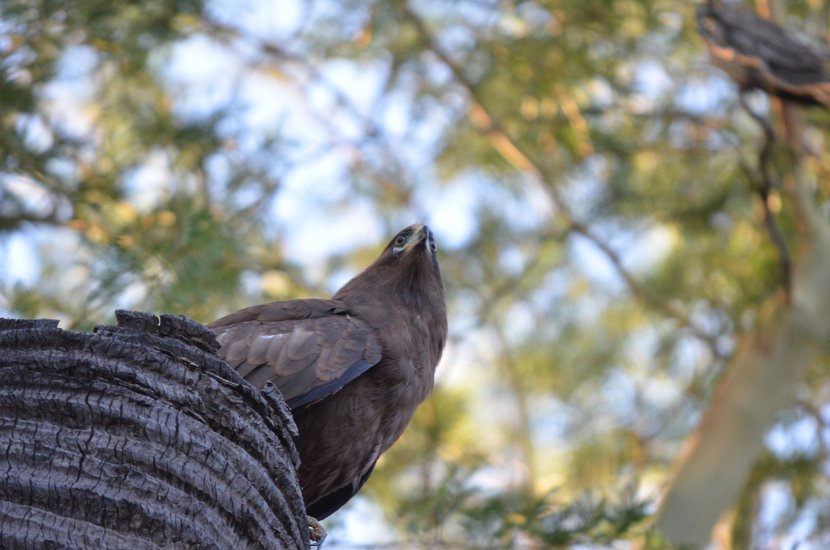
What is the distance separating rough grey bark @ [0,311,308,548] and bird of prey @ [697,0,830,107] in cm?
543

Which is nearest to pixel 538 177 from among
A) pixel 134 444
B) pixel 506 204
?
pixel 506 204

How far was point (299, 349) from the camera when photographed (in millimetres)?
4578

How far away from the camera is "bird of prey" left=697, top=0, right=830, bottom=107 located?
745 centimetres

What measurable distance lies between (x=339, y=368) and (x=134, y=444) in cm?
185

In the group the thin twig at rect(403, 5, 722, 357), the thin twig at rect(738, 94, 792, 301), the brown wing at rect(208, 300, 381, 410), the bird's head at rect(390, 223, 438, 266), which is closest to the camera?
the brown wing at rect(208, 300, 381, 410)

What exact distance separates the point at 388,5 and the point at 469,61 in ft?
2.93

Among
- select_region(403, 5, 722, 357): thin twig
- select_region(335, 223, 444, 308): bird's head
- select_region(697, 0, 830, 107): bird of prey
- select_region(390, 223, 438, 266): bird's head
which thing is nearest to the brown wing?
select_region(335, 223, 444, 308): bird's head

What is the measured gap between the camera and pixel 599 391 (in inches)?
405

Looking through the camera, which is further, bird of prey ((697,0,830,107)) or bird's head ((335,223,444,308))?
bird of prey ((697,0,830,107))

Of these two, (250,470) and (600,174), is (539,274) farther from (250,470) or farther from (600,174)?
(250,470)

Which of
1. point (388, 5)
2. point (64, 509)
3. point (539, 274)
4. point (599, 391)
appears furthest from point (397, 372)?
point (599, 391)

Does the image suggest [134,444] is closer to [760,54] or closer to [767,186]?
[760,54]

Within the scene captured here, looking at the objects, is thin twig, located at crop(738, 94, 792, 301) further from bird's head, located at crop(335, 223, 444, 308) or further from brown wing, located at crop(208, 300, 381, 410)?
brown wing, located at crop(208, 300, 381, 410)

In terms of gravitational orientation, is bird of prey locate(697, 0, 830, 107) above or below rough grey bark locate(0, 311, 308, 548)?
below
